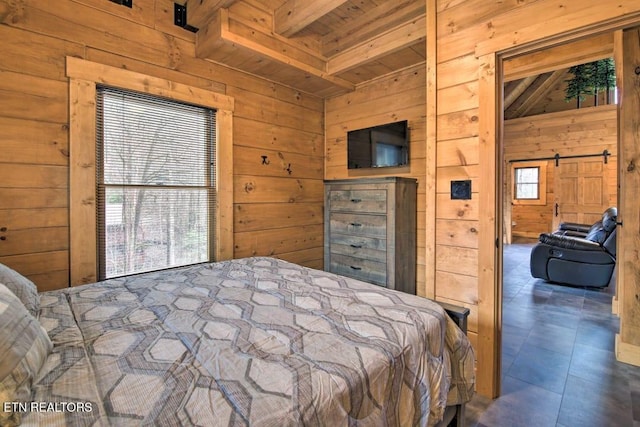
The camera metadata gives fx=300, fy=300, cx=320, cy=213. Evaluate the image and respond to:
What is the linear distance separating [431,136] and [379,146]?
1.12 metres

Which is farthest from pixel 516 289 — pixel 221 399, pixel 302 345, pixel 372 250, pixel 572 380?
pixel 221 399

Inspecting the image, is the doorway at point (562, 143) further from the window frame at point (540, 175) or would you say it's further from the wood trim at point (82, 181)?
the wood trim at point (82, 181)

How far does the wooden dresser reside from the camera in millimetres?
2654

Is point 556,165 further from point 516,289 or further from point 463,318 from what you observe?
point 463,318

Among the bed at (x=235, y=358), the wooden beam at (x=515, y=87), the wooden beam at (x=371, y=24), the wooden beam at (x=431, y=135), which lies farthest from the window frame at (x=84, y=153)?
the wooden beam at (x=515, y=87)

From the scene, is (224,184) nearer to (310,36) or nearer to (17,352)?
(310,36)

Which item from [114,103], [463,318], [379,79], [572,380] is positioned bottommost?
[572,380]

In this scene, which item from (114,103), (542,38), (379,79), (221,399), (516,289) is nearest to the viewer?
(221,399)

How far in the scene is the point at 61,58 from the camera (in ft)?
6.50

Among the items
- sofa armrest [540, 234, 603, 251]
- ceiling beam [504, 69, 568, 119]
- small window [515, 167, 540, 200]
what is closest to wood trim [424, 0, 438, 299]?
sofa armrest [540, 234, 603, 251]

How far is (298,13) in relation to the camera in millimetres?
2430

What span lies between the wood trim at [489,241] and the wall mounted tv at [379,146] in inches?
45.0

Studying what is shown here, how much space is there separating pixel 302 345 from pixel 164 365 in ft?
1.34

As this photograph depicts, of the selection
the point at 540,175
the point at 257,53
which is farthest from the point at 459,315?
the point at 540,175
